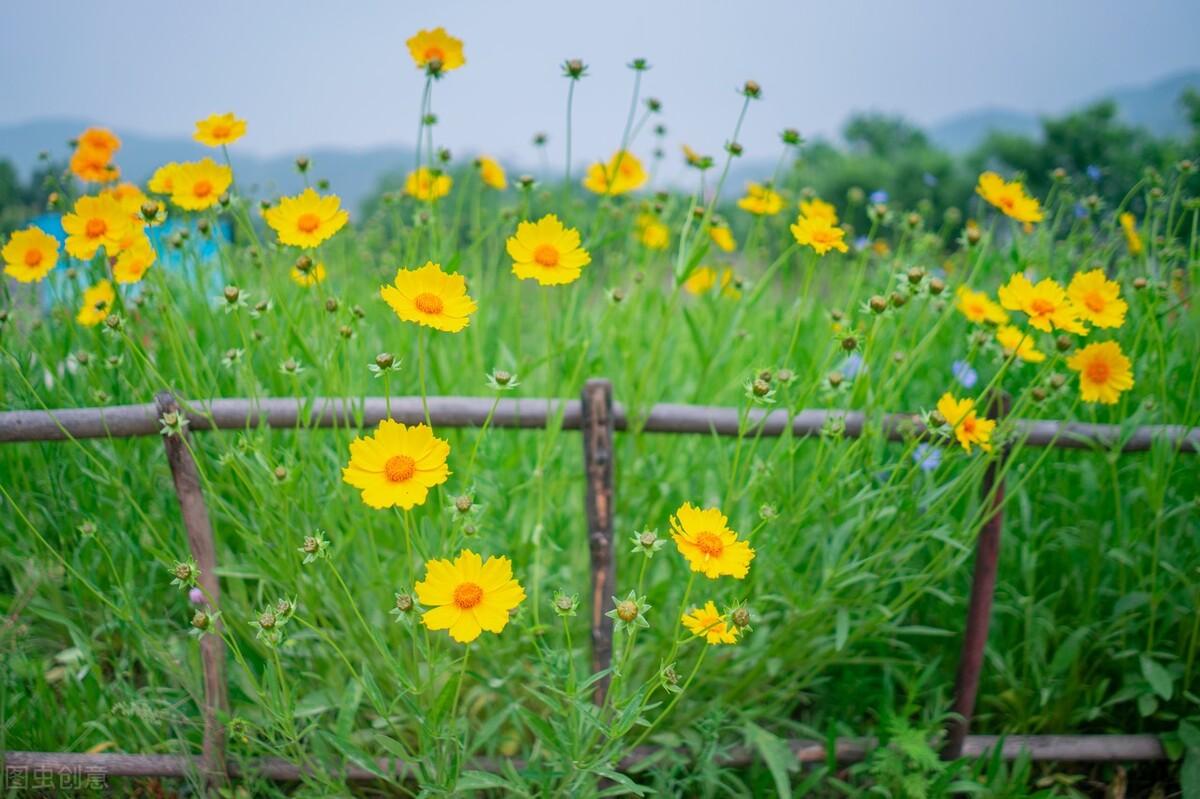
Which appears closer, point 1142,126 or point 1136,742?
point 1136,742

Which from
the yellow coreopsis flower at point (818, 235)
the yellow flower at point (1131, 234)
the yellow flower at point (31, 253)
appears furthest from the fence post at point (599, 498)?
the yellow flower at point (1131, 234)

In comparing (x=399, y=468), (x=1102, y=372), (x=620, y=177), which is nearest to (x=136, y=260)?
(x=399, y=468)

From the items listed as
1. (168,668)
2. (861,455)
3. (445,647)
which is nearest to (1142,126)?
(861,455)

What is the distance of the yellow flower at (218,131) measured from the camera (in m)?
1.29

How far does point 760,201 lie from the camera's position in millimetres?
1713

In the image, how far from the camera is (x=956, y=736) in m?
1.50

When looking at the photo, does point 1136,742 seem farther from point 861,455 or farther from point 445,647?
point 445,647

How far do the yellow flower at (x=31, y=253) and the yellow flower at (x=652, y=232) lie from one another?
1.15m

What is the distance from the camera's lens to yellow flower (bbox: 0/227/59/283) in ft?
4.04

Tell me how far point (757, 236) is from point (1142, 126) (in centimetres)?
705

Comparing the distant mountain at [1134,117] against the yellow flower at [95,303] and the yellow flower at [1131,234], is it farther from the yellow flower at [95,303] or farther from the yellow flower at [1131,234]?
the yellow flower at [95,303]

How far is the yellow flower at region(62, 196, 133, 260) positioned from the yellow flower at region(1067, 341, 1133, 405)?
1463 millimetres

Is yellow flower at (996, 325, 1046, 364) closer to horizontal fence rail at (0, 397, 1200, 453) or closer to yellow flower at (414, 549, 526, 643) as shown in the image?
horizontal fence rail at (0, 397, 1200, 453)

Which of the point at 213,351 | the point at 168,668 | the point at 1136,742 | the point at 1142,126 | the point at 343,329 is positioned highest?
the point at 1142,126
